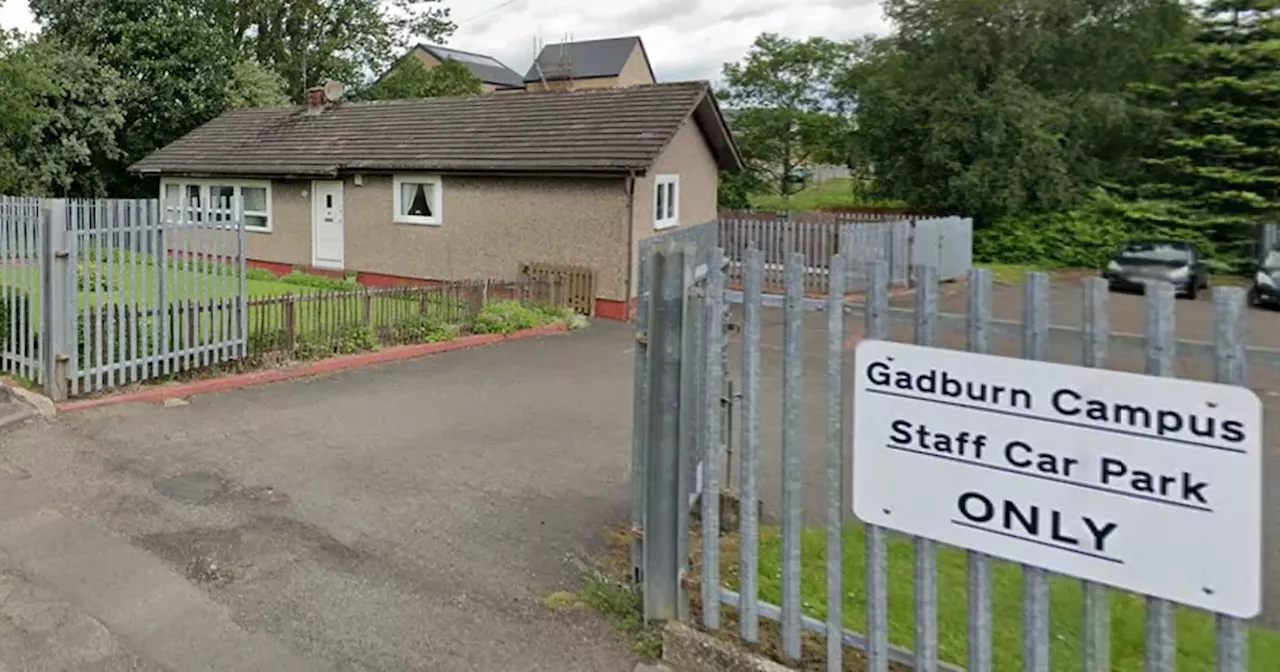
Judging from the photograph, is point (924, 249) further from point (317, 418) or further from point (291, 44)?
point (291, 44)

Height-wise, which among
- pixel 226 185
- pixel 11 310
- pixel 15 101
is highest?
pixel 15 101

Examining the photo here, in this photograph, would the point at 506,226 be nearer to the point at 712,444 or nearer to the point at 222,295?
the point at 222,295

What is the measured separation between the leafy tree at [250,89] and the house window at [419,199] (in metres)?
12.6

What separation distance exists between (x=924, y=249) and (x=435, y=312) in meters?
14.1

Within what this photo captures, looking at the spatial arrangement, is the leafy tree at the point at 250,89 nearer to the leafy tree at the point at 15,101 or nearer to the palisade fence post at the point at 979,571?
the leafy tree at the point at 15,101

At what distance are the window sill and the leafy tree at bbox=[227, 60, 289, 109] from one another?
1279cm

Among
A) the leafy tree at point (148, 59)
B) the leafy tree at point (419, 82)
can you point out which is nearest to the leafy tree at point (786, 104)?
the leafy tree at point (419, 82)

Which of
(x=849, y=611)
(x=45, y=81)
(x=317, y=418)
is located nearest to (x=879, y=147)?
(x=45, y=81)

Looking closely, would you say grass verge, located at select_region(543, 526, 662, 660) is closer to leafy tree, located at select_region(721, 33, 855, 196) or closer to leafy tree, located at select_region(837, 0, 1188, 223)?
leafy tree, located at select_region(837, 0, 1188, 223)

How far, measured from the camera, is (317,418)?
842 cm

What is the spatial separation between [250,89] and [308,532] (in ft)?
Result: 94.5

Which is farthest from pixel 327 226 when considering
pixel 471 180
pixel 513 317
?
pixel 513 317

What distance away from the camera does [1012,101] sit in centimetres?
2914

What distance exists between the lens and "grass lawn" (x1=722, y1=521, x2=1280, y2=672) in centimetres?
385
